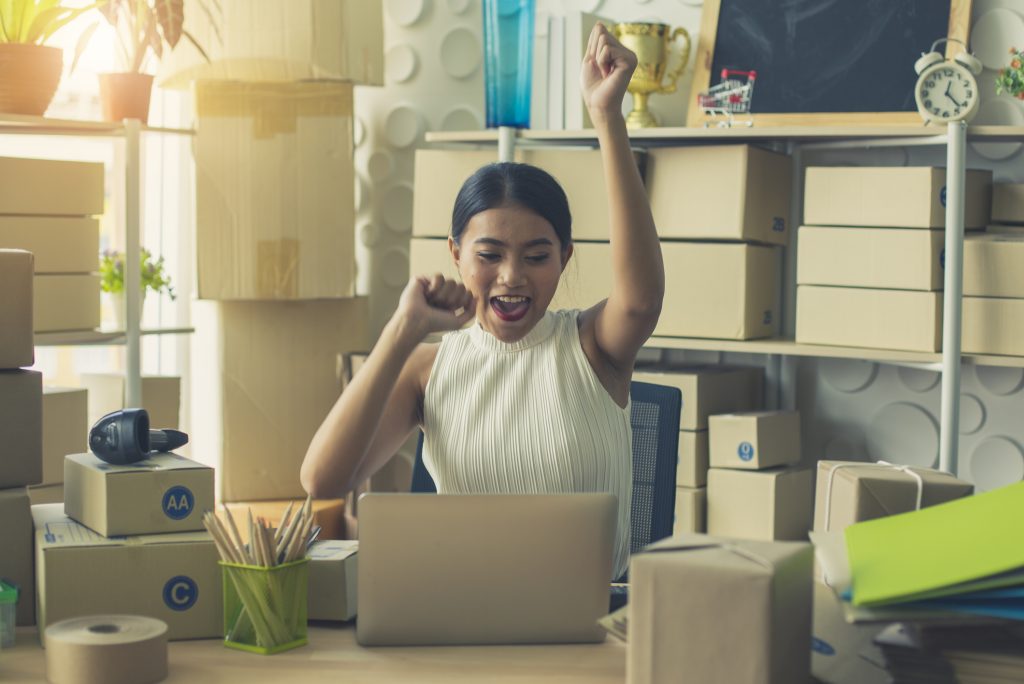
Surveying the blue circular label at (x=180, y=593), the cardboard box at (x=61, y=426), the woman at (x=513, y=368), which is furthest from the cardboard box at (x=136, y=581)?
the cardboard box at (x=61, y=426)

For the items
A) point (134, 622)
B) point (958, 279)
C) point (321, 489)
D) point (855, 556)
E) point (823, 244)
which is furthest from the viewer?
point (823, 244)

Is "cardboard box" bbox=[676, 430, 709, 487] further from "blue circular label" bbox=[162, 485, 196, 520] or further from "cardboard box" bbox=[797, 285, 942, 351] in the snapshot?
"blue circular label" bbox=[162, 485, 196, 520]

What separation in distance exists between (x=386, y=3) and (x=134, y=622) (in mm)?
2709

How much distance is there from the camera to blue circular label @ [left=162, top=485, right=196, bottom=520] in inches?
53.7

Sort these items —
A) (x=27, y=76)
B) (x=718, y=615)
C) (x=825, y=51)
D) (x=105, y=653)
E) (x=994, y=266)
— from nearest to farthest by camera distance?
1. (x=718, y=615)
2. (x=105, y=653)
3. (x=994, y=266)
4. (x=27, y=76)
5. (x=825, y=51)

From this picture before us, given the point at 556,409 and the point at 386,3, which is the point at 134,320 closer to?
the point at 386,3

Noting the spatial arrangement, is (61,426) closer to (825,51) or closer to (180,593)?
(180,593)

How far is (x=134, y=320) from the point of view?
3043 mm

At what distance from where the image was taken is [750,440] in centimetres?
285

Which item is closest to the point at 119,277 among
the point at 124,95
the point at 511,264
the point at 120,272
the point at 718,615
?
the point at 120,272

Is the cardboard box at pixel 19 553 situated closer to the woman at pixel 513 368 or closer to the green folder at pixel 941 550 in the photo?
the woman at pixel 513 368

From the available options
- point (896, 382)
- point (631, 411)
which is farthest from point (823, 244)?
point (631, 411)

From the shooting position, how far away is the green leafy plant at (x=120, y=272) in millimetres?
3092

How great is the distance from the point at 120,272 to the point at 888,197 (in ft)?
6.32
